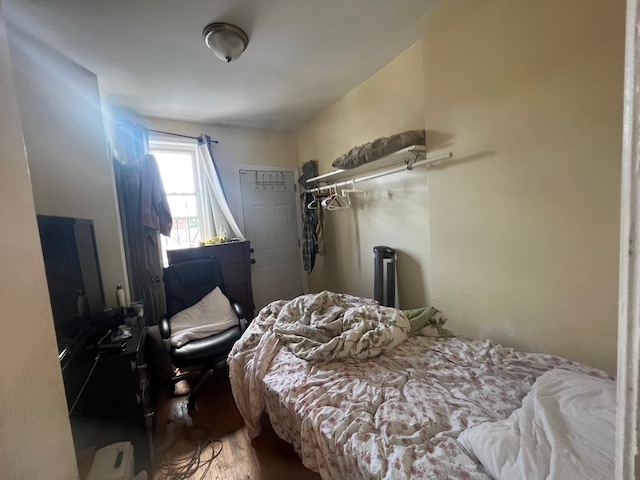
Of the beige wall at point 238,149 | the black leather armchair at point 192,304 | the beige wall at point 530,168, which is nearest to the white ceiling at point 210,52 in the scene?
the beige wall at point 238,149

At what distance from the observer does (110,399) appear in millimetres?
1370

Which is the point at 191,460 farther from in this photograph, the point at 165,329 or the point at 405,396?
the point at 405,396

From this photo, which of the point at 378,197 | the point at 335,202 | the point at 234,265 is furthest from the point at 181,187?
the point at 378,197

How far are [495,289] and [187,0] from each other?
2.50 metres

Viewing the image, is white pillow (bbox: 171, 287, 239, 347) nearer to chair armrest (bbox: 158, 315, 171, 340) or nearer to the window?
chair armrest (bbox: 158, 315, 171, 340)

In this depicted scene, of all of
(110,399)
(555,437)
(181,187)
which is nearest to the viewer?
(555,437)

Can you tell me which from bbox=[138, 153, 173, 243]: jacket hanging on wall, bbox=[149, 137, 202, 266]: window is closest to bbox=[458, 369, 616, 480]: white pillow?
bbox=[138, 153, 173, 243]: jacket hanging on wall

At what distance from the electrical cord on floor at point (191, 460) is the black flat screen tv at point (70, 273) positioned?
887 millimetres

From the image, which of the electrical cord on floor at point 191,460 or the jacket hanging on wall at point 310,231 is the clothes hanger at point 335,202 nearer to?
the jacket hanging on wall at point 310,231

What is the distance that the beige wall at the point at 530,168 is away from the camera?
1.17 metres

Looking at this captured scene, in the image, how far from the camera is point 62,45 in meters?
1.74

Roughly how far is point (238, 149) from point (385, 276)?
8.19 feet

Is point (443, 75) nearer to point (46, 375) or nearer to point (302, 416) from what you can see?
point (302, 416)

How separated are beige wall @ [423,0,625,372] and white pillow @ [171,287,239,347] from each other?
1960mm
